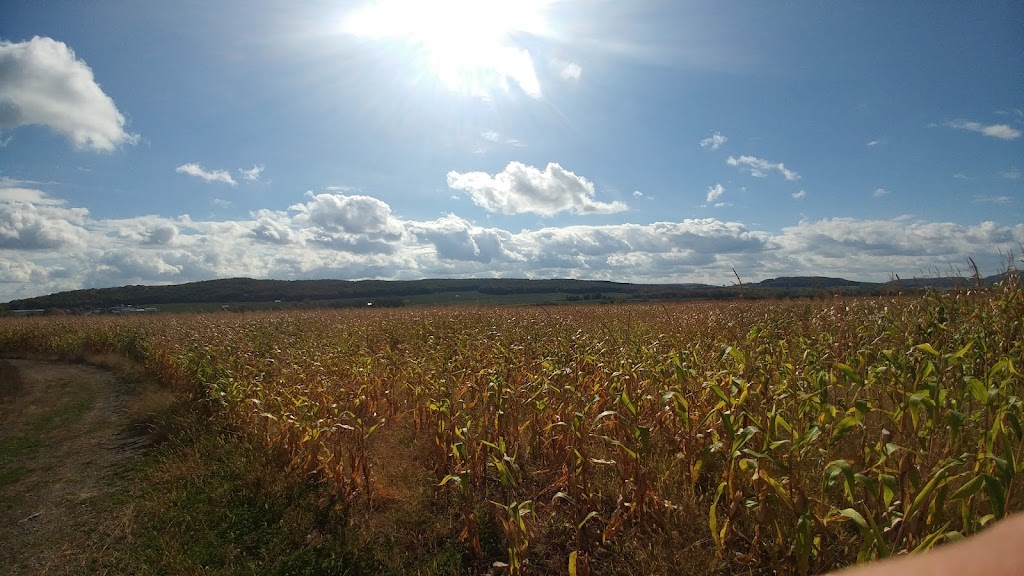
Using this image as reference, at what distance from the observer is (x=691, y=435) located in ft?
13.9

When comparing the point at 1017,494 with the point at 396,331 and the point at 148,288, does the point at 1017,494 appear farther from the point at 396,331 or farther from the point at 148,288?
the point at 148,288

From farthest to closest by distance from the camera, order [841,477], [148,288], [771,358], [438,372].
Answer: [148,288]
[438,372]
[771,358]
[841,477]

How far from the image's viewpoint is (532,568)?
157 inches

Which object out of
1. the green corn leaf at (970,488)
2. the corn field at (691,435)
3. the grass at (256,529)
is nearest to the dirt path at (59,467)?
the grass at (256,529)

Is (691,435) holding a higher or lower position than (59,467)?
higher

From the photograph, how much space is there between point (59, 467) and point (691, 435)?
9330mm

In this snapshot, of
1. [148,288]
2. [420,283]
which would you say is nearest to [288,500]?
[148,288]

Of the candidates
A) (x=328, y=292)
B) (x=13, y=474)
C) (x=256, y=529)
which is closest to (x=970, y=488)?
(x=256, y=529)

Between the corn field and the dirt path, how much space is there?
5.56 ft

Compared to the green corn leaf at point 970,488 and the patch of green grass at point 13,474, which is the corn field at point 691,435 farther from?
the patch of green grass at point 13,474

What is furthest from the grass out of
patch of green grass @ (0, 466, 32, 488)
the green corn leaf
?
the green corn leaf

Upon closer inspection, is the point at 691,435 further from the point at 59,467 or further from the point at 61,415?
the point at 61,415

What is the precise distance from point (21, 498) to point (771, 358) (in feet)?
32.2

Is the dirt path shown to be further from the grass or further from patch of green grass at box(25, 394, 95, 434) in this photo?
the grass
